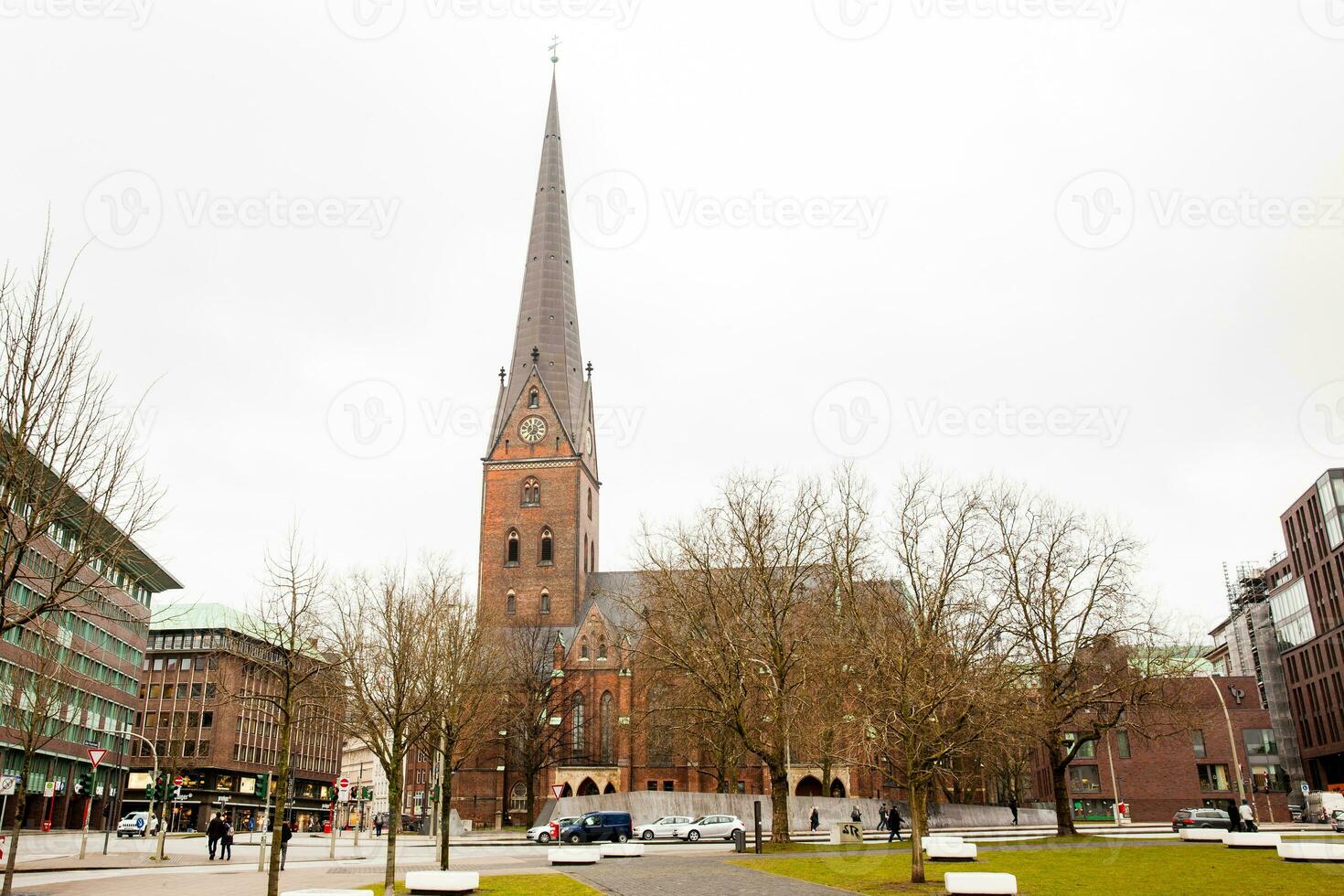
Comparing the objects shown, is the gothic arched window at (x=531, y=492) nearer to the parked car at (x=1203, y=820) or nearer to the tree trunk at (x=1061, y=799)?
the tree trunk at (x=1061, y=799)

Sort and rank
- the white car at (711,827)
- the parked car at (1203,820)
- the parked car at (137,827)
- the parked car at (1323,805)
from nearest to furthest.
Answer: the parked car at (1203,820) → the white car at (711,827) → the parked car at (1323,805) → the parked car at (137,827)

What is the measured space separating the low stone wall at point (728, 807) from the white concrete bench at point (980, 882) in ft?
121

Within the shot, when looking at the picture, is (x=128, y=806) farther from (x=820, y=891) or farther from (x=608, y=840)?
(x=820, y=891)

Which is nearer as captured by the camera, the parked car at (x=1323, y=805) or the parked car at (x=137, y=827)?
the parked car at (x=1323, y=805)

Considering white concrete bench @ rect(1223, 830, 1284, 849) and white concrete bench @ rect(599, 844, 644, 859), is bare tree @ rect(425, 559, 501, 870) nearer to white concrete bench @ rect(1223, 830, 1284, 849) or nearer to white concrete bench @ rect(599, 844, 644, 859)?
white concrete bench @ rect(599, 844, 644, 859)

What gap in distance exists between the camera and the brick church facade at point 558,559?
78438 mm

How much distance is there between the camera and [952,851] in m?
28.8

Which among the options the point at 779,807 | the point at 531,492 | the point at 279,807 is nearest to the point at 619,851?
the point at 779,807

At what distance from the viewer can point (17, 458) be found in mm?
14281

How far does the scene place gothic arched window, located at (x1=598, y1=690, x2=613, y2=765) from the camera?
79562 mm

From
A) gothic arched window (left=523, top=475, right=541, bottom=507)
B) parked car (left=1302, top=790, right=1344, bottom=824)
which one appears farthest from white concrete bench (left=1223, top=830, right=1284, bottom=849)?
gothic arched window (left=523, top=475, right=541, bottom=507)

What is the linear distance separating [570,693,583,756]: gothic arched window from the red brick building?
37.1 m

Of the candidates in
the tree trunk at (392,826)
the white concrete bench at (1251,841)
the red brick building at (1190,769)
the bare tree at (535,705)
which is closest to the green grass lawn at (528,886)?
the tree trunk at (392,826)

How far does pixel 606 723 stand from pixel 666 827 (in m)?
27.7
